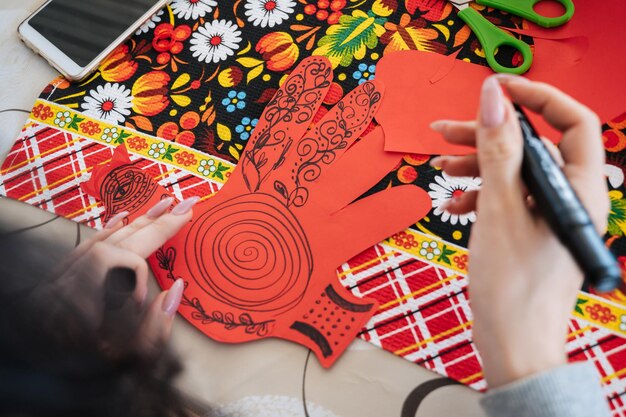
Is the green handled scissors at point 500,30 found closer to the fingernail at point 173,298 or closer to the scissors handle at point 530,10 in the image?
the scissors handle at point 530,10

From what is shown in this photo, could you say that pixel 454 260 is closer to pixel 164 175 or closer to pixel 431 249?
pixel 431 249

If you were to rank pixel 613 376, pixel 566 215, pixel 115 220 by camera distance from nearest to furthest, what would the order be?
1. pixel 566 215
2. pixel 613 376
3. pixel 115 220

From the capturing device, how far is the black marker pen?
0.33 m

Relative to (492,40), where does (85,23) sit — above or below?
below

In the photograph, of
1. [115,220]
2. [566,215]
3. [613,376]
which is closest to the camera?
[566,215]

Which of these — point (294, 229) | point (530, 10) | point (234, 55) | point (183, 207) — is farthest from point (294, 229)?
point (530, 10)

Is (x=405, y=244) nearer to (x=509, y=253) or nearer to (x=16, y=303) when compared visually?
(x=509, y=253)

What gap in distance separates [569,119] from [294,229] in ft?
0.90

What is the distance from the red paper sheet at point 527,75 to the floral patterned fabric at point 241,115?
0.7 inches

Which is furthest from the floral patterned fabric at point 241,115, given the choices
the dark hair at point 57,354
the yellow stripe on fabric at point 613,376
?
the dark hair at point 57,354

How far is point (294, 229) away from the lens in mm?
549

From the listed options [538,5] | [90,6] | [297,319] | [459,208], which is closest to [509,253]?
[459,208]

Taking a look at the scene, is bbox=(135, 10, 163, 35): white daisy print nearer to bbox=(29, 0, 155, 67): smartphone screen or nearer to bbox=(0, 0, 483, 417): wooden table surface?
bbox=(29, 0, 155, 67): smartphone screen

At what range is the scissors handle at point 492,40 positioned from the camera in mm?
575
